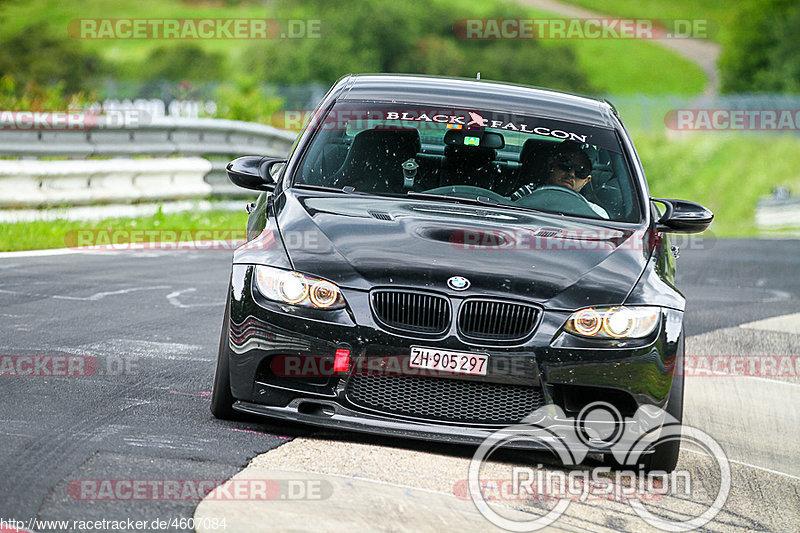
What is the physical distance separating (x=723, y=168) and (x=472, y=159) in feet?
159

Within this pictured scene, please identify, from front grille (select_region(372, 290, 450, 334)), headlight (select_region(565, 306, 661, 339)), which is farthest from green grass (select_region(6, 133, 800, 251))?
front grille (select_region(372, 290, 450, 334))

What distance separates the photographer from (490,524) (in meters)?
4.52

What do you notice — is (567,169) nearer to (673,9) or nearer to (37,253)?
(37,253)

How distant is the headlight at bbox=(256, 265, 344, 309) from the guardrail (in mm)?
8273

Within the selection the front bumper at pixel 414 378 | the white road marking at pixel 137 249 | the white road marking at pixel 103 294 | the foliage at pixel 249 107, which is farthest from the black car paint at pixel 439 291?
the foliage at pixel 249 107

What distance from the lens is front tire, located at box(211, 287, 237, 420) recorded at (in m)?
5.54

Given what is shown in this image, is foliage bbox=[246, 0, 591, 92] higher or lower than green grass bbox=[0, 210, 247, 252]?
higher

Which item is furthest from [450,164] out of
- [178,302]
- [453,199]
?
[178,302]

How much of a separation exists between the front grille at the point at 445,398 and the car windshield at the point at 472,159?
1.42m

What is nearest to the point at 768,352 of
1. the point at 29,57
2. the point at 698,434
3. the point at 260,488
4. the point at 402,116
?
the point at 698,434

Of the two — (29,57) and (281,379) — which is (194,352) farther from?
(29,57)

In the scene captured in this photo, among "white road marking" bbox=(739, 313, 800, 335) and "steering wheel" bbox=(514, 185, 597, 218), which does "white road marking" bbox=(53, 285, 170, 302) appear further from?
"white road marking" bbox=(739, 313, 800, 335)

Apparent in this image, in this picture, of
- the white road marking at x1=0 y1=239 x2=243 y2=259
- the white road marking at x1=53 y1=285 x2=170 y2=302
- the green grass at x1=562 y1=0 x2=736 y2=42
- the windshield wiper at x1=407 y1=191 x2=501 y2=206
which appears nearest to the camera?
Answer: the windshield wiper at x1=407 y1=191 x2=501 y2=206

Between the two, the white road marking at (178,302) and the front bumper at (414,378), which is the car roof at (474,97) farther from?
the white road marking at (178,302)
